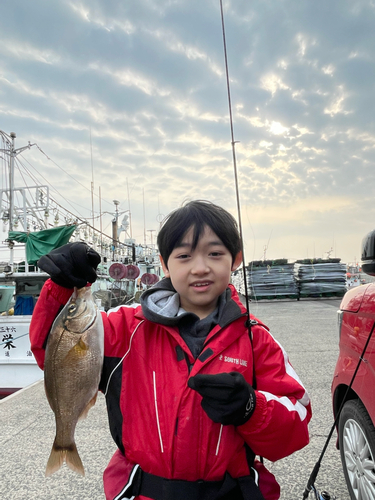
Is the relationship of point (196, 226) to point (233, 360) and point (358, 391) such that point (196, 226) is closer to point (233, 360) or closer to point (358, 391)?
point (233, 360)

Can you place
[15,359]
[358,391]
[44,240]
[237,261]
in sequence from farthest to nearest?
[44,240] < [15,359] < [358,391] < [237,261]

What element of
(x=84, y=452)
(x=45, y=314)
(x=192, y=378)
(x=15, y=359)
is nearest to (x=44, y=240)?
(x=15, y=359)

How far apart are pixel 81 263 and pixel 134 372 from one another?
1.68 feet

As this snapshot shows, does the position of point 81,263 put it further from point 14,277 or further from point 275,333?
point 14,277

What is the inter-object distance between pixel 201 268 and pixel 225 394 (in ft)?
1.67

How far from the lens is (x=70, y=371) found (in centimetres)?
137

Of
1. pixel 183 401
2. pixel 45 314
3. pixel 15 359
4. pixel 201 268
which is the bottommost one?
Answer: pixel 15 359

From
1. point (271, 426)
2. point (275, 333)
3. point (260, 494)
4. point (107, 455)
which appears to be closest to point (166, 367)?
point (271, 426)

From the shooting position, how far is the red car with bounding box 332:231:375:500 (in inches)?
74.2

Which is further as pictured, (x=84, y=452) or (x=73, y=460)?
(x=84, y=452)

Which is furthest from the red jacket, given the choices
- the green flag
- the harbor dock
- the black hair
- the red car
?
the green flag

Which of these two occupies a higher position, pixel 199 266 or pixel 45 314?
pixel 199 266

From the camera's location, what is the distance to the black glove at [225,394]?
45.9 inches

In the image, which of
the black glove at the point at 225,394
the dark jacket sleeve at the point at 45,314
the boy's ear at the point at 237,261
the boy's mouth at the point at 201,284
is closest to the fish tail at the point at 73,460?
the dark jacket sleeve at the point at 45,314
